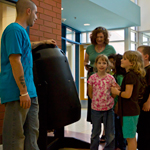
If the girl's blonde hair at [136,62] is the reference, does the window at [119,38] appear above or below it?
above

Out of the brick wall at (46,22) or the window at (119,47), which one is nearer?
the brick wall at (46,22)

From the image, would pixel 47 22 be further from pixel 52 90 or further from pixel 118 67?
pixel 52 90

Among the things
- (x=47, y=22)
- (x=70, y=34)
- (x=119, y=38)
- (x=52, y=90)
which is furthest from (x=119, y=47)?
(x=52, y=90)

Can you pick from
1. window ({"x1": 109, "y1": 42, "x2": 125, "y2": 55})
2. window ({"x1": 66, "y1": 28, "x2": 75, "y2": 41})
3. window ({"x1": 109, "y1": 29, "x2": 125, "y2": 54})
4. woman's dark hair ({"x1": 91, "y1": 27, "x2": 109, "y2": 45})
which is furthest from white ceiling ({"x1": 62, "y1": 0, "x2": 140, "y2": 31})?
woman's dark hair ({"x1": 91, "y1": 27, "x2": 109, "y2": 45})

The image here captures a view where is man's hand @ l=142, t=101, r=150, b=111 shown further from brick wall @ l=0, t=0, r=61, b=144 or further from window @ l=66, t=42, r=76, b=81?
window @ l=66, t=42, r=76, b=81

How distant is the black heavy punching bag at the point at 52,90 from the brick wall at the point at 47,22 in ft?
2.36

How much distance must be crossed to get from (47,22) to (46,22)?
20 mm

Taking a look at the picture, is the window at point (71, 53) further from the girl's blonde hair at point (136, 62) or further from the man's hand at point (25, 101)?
the man's hand at point (25, 101)

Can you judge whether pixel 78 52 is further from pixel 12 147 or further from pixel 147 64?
pixel 12 147

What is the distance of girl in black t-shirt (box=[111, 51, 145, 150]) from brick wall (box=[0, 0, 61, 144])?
1187 mm

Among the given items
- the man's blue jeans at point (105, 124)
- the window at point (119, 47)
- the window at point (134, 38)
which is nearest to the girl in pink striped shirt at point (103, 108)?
the man's blue jeans at point (105, 124)

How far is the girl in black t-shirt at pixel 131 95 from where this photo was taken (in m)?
2.23

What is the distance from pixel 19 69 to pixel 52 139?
170cm

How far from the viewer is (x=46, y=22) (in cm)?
297
